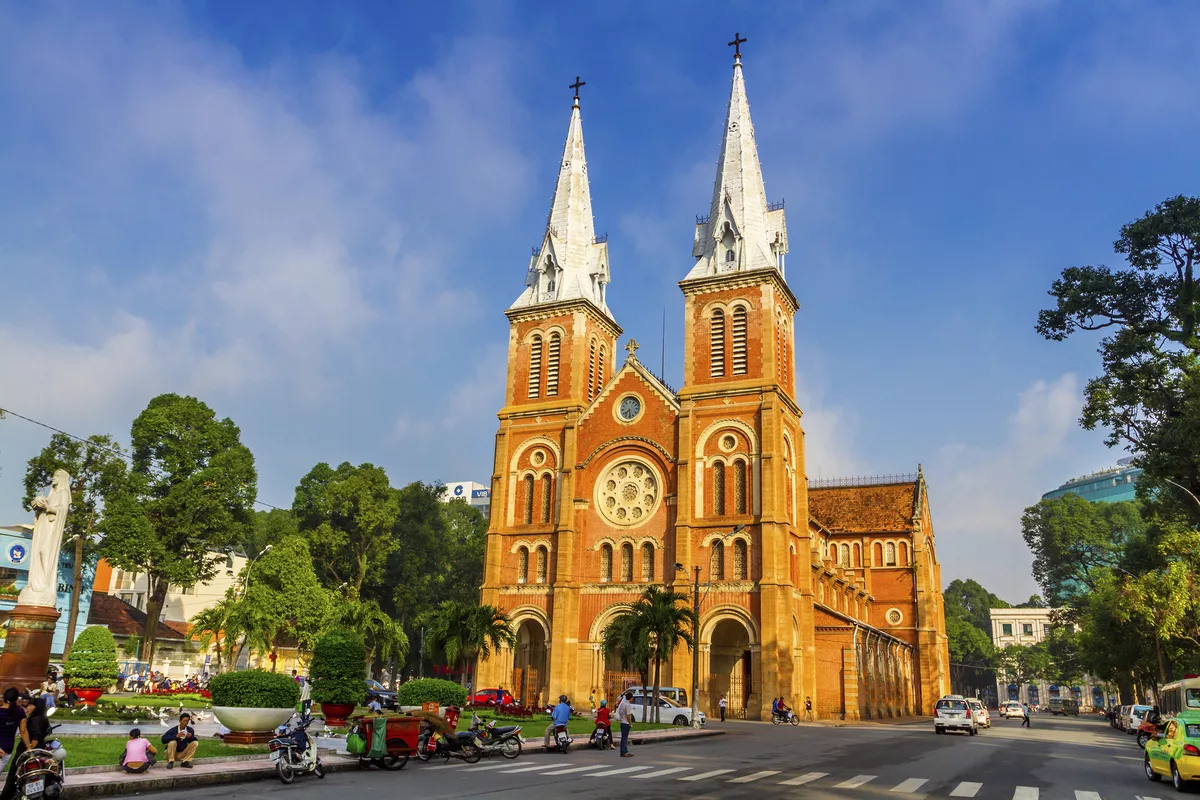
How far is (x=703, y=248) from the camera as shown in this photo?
54.0 meters

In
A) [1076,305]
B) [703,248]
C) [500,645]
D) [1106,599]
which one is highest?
[703,248]

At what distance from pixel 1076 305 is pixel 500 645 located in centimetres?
3219

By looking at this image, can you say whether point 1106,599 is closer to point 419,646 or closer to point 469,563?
point 469,563

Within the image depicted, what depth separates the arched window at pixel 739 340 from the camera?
49.8m

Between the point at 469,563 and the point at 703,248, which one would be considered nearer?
the point at 703,248

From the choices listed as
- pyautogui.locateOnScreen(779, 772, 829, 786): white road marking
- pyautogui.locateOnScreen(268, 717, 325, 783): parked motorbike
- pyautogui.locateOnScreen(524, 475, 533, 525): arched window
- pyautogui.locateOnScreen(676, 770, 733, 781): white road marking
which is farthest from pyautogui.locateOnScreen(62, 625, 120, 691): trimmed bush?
pyautogui.locateOnScreen(524, 475, 533, 525): arched window

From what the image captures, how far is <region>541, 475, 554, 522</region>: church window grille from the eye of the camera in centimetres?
5188

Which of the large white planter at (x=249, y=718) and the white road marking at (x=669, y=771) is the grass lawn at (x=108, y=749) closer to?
the large white planter at (x=249, y=718)

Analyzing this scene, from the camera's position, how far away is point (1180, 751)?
18.0 meters

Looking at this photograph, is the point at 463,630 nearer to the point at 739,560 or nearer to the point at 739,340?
the point at 739,560

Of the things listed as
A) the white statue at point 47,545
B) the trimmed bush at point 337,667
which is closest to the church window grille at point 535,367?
the trimmed bush at point 337,667

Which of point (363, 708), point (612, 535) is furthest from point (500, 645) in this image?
point (363, 708)

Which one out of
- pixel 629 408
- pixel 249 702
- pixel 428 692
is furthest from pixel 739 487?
pixel 249 702

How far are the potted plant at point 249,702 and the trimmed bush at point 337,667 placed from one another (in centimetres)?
492
